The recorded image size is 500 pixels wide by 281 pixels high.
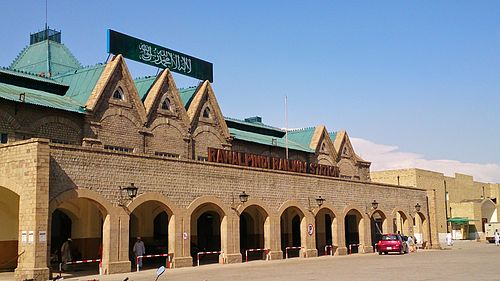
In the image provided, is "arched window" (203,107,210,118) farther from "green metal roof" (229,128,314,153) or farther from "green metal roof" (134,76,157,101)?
"green metal roof" (134,76,157,101)

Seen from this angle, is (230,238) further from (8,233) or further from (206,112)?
(8,233)

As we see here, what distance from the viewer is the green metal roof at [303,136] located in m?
54.0

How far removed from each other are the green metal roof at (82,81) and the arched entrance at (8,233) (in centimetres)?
817

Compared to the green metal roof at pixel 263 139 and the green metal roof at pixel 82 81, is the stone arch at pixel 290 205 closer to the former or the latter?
the green metal roof at pixel 263 139

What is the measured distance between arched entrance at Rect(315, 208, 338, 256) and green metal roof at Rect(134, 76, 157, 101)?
1535cm

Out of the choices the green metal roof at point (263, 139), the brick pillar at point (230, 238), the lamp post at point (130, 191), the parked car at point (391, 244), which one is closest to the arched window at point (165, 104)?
the green metal roof at point (263, 139)

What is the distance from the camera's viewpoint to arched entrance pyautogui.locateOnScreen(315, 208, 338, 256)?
42750 mm

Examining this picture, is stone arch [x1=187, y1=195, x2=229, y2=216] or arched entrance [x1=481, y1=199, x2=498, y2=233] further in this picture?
arched entrance [x1=481, y1=199, x2=498, y2=233]

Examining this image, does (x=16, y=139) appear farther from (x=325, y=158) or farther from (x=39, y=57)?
(x=325, y=158)

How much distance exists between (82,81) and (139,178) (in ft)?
37.3

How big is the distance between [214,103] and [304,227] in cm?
1105

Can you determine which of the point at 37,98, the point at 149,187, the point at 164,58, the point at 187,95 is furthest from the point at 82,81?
the point at 149,187

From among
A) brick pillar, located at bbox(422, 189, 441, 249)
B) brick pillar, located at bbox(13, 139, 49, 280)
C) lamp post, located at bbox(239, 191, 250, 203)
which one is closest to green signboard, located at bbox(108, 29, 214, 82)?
lamp post, located at bbox(239, 191, 250, 203)

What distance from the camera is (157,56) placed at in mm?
39000
